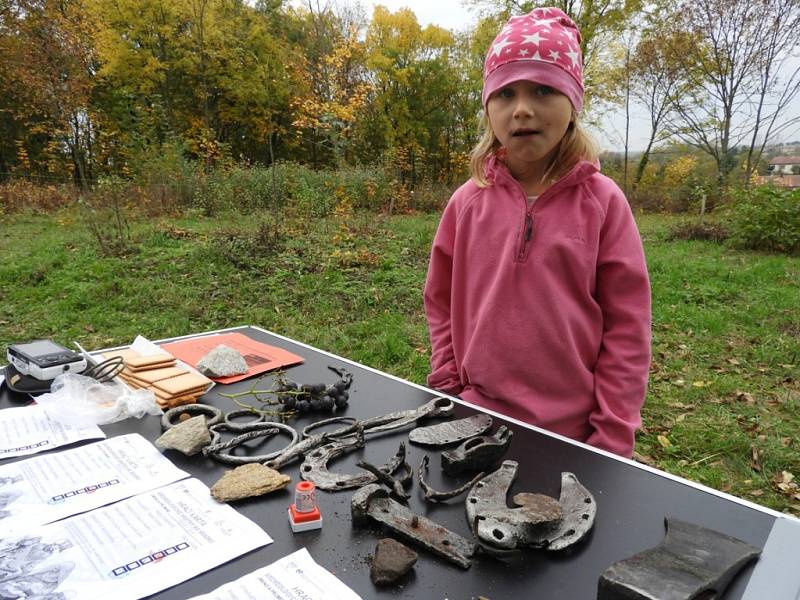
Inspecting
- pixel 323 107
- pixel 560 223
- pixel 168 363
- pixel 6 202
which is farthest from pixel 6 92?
pixel 560 223

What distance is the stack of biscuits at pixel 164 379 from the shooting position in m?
1.68

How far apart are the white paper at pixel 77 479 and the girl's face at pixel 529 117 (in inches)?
49.4

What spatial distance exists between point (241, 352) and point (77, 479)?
90cm

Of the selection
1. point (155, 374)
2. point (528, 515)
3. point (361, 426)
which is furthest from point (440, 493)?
point (155, 374)

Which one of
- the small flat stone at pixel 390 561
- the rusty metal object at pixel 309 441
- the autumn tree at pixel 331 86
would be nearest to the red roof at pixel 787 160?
the autumn tree at pixel 331 86

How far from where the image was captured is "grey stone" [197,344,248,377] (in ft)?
6.20

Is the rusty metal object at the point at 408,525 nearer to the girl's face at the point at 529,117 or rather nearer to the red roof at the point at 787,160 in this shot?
the girl's face at the point at 529,117

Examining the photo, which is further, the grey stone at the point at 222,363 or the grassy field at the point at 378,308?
the grassy field at the point at 378,308

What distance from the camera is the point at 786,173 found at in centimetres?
986

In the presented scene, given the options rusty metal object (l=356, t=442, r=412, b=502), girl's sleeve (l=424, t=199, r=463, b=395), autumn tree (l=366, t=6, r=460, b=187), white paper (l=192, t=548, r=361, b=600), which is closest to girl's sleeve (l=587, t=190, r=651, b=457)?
girl's sleeve (l=424, t=199, r=463, b=395)

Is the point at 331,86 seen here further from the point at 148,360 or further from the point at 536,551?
the point at 536,551

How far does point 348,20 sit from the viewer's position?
11805mm

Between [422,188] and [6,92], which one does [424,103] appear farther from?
[6,92]

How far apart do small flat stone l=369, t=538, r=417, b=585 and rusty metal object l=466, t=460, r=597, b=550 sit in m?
0.14
